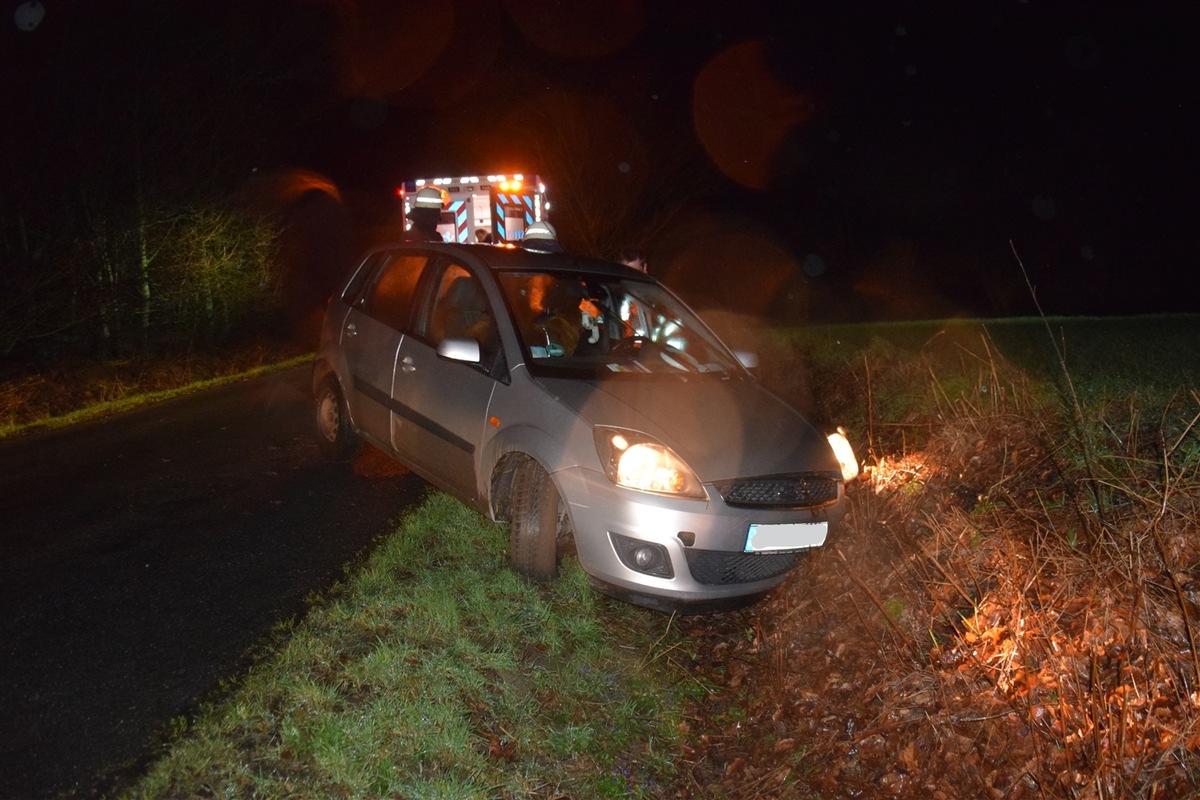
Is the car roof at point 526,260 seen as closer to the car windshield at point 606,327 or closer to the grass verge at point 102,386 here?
the car windshield at point 606,327

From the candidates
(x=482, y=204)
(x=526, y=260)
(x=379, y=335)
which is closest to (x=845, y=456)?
(x=526, y=260)

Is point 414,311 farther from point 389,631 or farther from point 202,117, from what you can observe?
point 202,117

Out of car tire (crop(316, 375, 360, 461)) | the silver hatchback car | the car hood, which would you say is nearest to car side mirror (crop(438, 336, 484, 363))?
the silver hatchback car

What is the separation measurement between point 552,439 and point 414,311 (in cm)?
186

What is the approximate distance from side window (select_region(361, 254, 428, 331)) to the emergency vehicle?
6.16m

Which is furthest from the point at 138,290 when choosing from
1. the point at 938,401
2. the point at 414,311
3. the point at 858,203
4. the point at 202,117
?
the point at 858,203

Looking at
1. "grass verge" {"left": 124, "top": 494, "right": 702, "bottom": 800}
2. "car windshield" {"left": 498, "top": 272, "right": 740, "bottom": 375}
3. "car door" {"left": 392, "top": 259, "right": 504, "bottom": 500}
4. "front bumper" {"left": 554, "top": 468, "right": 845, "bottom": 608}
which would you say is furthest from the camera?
"car windshield" {"left": 498, "top": 272, "right": 740, "bottom": 375}

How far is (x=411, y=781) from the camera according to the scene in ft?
10.4

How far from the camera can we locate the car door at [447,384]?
518 centimetres

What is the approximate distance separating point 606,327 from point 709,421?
4.83 feet

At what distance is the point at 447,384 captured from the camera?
5441 millimetres

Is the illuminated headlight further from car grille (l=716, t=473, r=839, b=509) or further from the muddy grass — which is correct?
A: car grille (l=716, t=473, r=839, b=509)

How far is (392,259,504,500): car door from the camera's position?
5180 millimetres

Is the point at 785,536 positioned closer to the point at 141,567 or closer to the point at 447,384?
the point at 447,384
